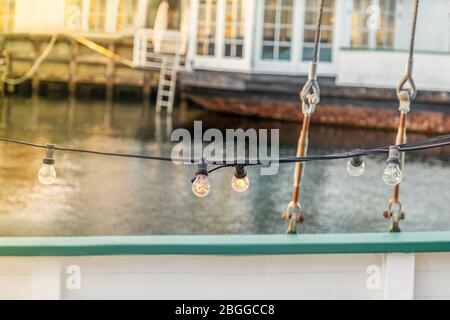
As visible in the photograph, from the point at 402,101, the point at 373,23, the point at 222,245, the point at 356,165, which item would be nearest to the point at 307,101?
the point at 402,101

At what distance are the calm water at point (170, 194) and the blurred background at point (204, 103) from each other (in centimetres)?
3

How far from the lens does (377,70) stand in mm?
16625

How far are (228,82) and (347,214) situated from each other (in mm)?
7613

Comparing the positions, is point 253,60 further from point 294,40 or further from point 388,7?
point 388,7

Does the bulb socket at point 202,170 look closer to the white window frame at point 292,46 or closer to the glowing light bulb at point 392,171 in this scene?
the glowing light bulb at point 392,171

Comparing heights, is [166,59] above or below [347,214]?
above

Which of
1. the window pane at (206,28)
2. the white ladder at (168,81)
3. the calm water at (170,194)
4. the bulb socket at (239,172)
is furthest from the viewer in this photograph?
the white ladder at (168,81)

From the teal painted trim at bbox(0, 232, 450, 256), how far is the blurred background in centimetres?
500

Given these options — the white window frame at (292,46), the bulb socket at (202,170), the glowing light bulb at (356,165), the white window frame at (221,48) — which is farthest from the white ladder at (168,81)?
the bulb socket at (202,170)

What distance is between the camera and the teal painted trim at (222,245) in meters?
3.77

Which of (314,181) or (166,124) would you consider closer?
(314,181)

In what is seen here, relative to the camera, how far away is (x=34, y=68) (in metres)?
22.1
